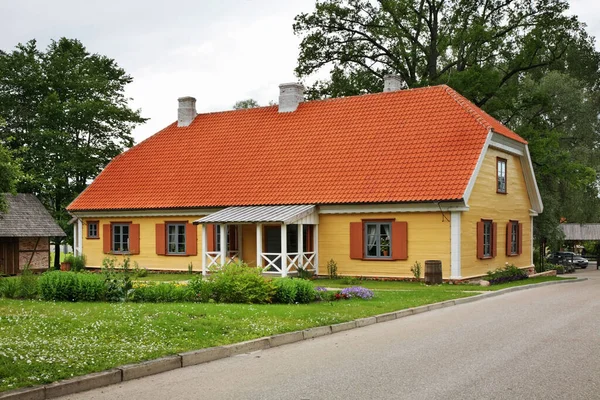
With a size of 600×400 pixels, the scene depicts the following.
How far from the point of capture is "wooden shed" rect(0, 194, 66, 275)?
107ft

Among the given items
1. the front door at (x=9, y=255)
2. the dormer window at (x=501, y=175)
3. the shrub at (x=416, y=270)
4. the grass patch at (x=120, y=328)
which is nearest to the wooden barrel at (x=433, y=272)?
the shrub at (x=416, y=270)

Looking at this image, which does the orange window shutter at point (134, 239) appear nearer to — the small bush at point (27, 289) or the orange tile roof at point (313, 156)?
the orange tile roof at point (313, 156)

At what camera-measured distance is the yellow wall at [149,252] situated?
99.8 feet

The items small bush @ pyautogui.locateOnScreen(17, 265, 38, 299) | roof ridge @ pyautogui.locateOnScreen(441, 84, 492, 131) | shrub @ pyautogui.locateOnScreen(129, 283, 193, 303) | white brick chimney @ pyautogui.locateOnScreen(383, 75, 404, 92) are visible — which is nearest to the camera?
shrub @ pyautogui.locateOnScreen(129, 283, 193, 303)

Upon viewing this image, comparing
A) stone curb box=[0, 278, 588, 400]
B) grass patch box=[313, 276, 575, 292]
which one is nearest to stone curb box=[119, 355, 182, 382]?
stone curb box=[0, 278, 588, 400]

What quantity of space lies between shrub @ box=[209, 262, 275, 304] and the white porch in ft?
24.5

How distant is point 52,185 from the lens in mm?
37094

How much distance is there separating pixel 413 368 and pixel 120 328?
505 cm

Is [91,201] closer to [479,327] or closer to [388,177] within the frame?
[388,177]

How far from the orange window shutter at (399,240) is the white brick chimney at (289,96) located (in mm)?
10188

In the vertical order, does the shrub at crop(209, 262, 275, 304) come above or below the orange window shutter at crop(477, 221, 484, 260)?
below

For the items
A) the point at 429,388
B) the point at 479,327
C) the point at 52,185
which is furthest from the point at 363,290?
the point at 52,185

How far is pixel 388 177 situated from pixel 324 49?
16.1 m

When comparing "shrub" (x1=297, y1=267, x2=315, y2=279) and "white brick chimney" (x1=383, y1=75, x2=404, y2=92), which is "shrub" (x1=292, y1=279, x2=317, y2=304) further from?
"white brick chimney" (x1=383, y1=75, x2=404, y2=92)
